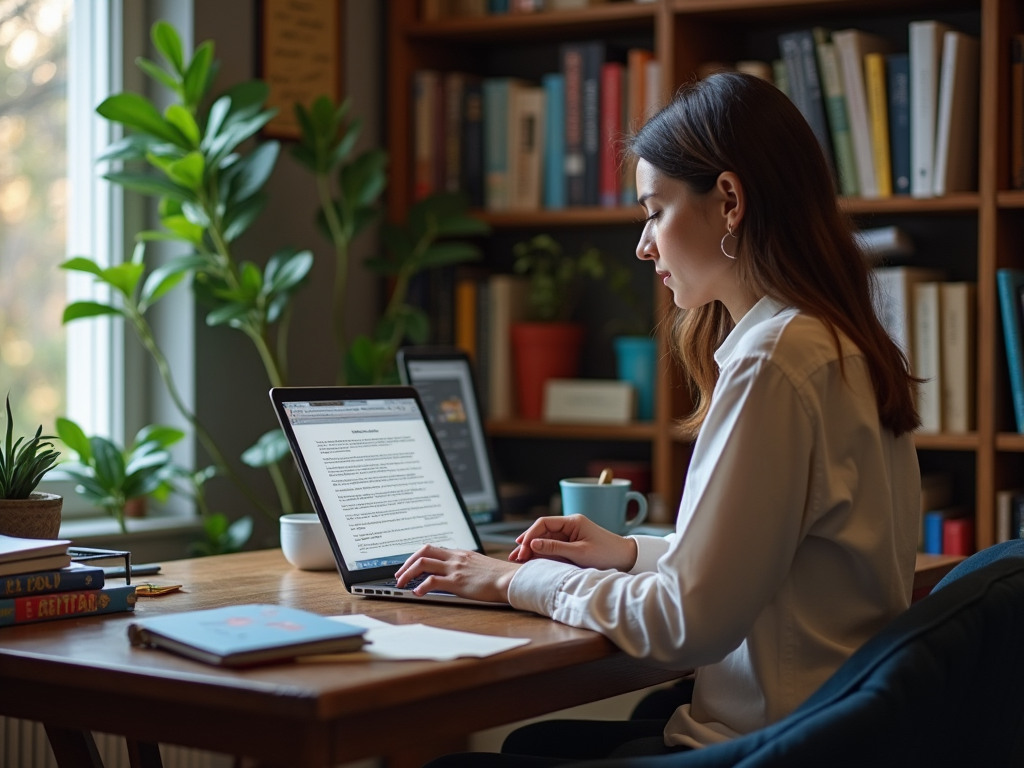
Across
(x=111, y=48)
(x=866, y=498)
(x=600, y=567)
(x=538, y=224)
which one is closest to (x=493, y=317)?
(x=538, y=224)

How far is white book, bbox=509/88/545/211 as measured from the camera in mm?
3051

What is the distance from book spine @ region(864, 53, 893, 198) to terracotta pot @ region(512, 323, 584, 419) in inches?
31.0

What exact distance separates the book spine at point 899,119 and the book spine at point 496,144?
0.88 meters

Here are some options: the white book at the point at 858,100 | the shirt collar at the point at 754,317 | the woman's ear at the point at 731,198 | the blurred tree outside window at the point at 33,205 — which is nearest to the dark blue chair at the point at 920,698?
the shirt collar at the point at 754,317

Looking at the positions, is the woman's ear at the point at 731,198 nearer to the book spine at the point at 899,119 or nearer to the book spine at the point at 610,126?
the book spine at the point at 899,119

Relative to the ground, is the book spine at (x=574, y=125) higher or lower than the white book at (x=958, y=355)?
higher

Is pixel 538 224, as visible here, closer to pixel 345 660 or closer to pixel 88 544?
pixel 88 544

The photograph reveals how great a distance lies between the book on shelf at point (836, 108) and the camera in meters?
2.70

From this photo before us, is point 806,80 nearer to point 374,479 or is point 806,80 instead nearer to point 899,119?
point 899,119

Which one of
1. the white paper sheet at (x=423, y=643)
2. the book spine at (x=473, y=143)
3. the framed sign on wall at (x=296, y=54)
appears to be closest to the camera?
the white paper sheet at (x=423, y=643)

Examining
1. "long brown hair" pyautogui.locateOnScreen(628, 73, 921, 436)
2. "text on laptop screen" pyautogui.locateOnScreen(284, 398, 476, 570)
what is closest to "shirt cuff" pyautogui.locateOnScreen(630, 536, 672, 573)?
"text on laptop screen" pyautogui.locateOnScreen(284, 398, 476, 570)

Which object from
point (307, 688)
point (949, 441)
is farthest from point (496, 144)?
point (307, 688)

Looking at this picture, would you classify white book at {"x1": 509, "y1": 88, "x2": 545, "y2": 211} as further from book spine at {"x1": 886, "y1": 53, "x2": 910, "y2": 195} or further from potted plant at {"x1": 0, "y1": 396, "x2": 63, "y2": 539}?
potted plant at {"x1": 0, "y1": 396, "x2": 63, "y2": 539}

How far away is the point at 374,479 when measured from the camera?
5.73 feet
